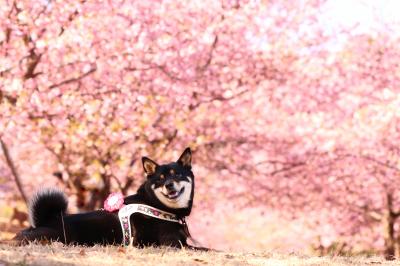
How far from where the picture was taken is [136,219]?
8125 mm

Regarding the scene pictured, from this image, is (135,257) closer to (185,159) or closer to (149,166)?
(149,166)

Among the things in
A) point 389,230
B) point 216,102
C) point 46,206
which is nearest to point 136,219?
point 46,206

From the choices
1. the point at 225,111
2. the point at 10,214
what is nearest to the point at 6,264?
the point at 225,111

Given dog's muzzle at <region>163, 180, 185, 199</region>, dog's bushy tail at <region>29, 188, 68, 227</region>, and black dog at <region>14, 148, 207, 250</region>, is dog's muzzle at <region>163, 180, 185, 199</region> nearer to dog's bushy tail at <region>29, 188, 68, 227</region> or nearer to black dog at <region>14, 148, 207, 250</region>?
black dog at <region>14, 148, 207, 250</region>

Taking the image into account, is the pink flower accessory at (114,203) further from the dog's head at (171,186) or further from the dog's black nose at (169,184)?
the dog's black nose at (169,184)

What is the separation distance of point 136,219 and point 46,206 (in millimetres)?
1070

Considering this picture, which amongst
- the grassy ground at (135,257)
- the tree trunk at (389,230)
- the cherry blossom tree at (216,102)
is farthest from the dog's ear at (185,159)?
the tree trunk at (389,230)

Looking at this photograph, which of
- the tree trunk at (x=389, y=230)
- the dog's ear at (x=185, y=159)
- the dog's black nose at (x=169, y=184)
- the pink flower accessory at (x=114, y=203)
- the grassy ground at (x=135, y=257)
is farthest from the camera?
the tree trunk at (x=389, y=230)

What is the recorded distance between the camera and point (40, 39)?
13.3 metres

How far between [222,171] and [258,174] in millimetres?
837

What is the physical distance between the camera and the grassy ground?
21.2ft

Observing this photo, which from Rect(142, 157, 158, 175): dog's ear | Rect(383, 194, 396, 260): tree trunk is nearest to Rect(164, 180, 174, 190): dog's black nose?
Rect(142, 157, 158, 175): dog's ear

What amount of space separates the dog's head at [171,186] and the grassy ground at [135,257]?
0.61 metres

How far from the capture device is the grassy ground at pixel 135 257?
6.46 m
